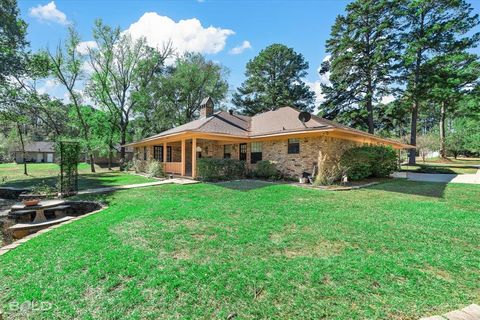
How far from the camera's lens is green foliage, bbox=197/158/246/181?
11375 millimetres

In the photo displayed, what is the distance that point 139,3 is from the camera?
30.5ft

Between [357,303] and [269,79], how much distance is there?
3137 centimetres

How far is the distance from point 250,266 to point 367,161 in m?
10.9

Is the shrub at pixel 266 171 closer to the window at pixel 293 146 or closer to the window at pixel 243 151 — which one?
the window at pixel 293 146

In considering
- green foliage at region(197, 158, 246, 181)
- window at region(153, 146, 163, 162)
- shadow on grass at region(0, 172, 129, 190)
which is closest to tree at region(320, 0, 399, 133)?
green foliage at region(197, 158, 246, 181)

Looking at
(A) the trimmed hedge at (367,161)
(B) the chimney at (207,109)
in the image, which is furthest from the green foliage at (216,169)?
(B) the chimney at (207,109)

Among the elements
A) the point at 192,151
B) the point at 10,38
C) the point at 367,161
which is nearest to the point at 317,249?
Answer: the point at 367,161

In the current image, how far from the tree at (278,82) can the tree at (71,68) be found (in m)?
18.9

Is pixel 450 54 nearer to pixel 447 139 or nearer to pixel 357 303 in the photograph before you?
pixel 447 139

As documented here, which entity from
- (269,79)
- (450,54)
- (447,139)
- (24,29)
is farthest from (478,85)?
(24,29)

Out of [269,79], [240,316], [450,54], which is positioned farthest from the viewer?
[269,79]

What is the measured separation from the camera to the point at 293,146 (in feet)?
38.8

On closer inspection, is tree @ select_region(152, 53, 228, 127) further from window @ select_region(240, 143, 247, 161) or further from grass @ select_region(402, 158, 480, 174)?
grass @ select_region(402, 158, 480, 174)

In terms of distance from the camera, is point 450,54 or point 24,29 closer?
point 24,29
